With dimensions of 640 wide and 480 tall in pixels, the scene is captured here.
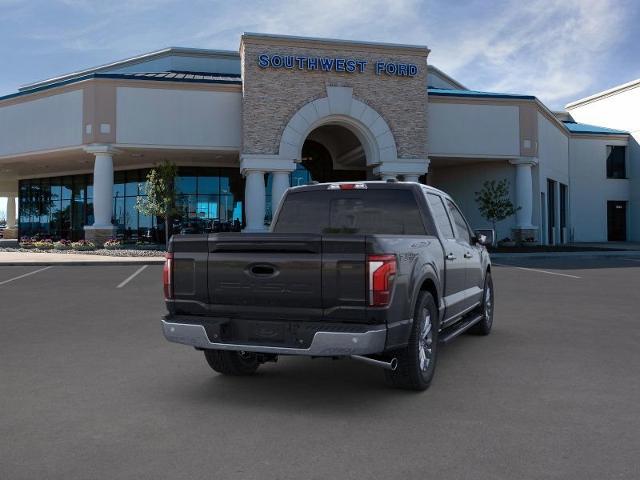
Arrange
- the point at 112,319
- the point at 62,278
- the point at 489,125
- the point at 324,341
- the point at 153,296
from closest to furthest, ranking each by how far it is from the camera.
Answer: the point at 324,341
the point at 112,319
the point at 153,296
the point at 62,278
the point at 489,125

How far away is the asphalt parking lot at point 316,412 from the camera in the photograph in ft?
12.1

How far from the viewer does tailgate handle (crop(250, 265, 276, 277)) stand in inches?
190

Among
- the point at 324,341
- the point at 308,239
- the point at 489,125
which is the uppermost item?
the point at 489,125

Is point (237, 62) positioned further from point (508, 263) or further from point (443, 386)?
point (443, 386)

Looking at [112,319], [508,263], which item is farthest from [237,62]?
[112,319]

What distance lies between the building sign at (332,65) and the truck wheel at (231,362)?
23.3 meters

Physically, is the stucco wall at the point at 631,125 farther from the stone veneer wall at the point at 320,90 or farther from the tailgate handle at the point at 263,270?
the tailgate handle at the point at 263,270

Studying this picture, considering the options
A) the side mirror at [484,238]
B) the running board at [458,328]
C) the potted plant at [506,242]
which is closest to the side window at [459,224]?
the side mirror at [484,238]

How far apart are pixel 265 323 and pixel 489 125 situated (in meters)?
28.8

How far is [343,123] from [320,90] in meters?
2.10

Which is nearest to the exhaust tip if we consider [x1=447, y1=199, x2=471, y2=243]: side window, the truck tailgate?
the truck tailgate

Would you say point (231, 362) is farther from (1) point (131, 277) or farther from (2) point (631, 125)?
(2) point (631, 125)

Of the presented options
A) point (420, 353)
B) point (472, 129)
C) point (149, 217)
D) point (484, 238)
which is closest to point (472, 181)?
point (472, 129)

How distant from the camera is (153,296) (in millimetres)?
12398
